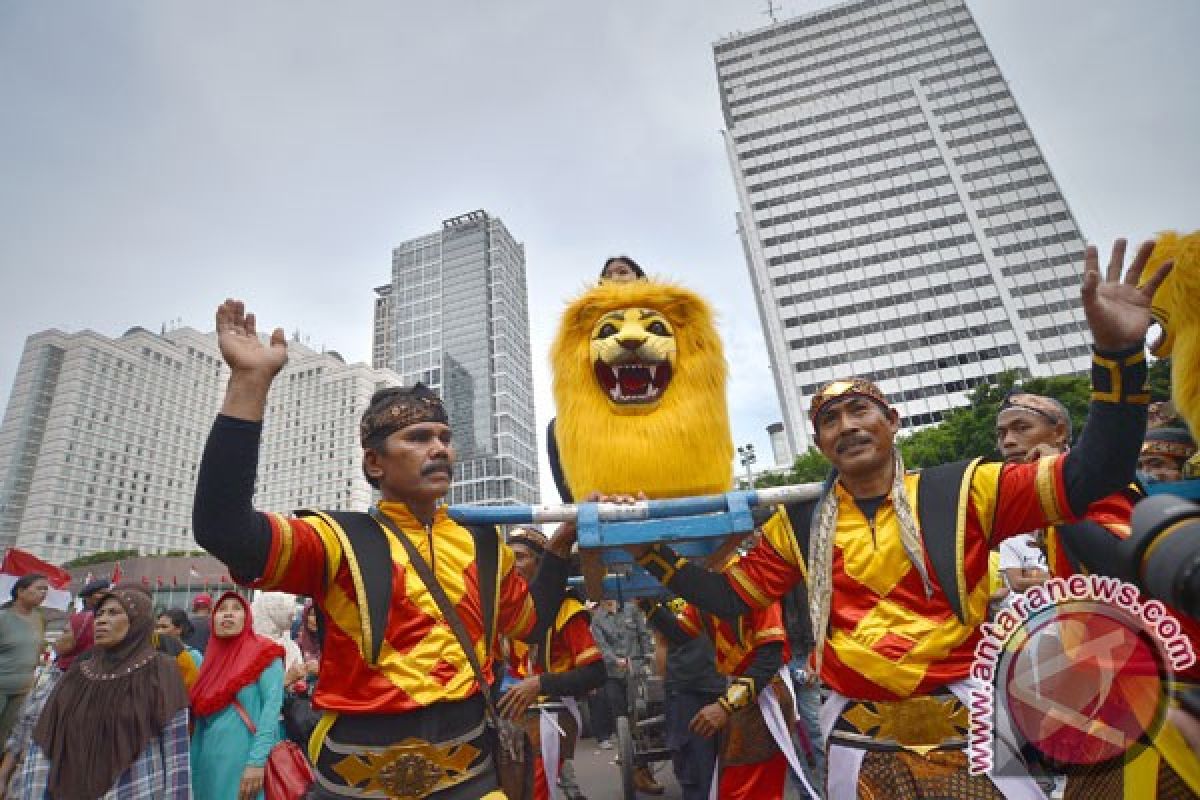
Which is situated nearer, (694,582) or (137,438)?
(694,582)

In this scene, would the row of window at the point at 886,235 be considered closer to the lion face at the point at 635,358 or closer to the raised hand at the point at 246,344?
the lion face at the point at 635,358

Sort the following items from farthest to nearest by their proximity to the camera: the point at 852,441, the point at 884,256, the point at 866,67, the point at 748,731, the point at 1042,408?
the point at 866,67 → the point at 884,256 → the point at 748,731 → the point at 1042,408 → the point at 852,441

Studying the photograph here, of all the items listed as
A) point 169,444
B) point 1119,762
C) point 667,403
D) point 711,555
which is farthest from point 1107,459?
point 169,444

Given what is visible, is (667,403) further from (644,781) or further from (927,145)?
(927,145)

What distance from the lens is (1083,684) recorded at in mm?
1507

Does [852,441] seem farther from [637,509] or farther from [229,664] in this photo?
[229,664]

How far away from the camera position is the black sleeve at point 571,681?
2.69 meters

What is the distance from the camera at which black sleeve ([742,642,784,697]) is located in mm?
3164

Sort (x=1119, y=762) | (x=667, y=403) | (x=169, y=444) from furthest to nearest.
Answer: (x=169, y=444)
(x=667, y=403)
(x=1119, y=762)

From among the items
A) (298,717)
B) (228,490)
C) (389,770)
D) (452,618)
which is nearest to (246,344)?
(228,490)

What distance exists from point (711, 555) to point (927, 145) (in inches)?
2597

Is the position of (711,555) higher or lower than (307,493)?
lower

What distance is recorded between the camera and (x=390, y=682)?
1.76 m

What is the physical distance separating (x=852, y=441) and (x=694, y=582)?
2.65 ft
